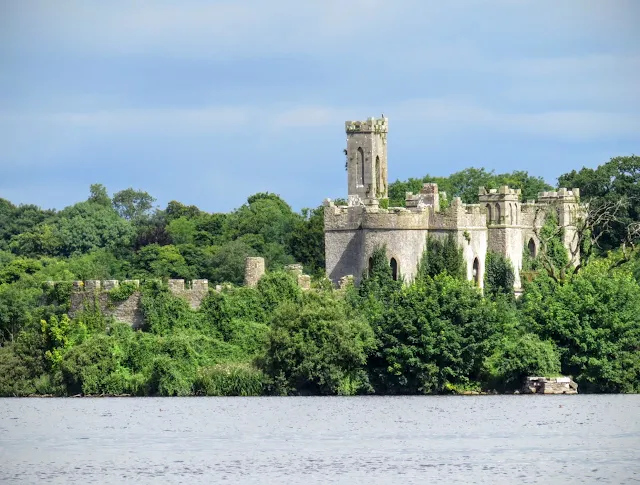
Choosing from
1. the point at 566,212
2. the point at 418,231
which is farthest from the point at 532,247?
the point at 418,231

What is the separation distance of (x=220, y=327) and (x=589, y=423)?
14.8 meters

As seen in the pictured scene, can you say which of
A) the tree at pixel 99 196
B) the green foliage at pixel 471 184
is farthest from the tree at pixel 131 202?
the green foliage at pixel 471 184

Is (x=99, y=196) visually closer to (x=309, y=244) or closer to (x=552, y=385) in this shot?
(x=309, y=244)

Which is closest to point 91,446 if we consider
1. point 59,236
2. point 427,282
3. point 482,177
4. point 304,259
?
point 427,282

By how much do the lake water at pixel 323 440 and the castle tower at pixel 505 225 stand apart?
35.8 feet

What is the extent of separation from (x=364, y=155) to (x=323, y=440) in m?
28.0

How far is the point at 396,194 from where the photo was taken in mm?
84938

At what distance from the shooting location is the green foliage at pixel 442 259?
60.2m

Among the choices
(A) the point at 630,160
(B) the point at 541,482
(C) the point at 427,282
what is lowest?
(B) the point at 541,482

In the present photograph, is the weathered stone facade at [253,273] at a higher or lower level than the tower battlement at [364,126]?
lower

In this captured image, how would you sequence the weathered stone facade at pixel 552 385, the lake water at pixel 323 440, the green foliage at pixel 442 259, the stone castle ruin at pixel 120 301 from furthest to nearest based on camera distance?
1. the green foliage at pixel 442 259
2. the stone castle ruin at pixel 120 301
3. the weathered stone facade at pixel 552 385
4. the lake water at pixel 323 440

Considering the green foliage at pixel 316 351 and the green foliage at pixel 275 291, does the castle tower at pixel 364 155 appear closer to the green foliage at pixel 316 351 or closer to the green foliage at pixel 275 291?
the green foliage at pixel 275 291

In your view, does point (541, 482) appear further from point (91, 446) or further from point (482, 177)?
point (482, 177)

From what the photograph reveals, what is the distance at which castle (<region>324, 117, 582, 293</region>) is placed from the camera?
60406 millimetres
